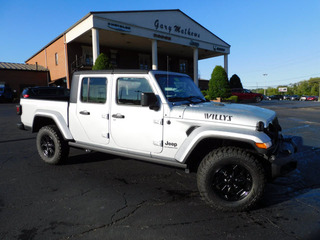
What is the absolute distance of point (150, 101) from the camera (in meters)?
3.13

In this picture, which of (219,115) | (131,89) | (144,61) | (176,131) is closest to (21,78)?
(144,61)

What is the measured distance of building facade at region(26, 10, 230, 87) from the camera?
21.3 meters

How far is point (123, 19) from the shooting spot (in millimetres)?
21906

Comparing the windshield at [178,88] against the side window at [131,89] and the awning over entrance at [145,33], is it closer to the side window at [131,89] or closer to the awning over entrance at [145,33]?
the side window at [131,89]

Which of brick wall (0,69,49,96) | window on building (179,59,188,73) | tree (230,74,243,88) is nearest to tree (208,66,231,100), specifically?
tree (230,74,243,88)

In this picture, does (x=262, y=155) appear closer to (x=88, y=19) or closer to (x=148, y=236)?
(x=148, y=236)

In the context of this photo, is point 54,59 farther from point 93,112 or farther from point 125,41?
point 93,112

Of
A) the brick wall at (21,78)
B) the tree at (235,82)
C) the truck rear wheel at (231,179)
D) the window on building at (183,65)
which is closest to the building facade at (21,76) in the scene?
the brick wall at (21,78)

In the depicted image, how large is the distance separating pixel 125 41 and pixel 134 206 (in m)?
25.6

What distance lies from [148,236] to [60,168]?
2.85 meters

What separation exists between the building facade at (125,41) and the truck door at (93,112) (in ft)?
54.4

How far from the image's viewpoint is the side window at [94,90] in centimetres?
387

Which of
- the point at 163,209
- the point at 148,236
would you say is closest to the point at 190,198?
the point at 163,209

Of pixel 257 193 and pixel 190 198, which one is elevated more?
pixel 257 193
